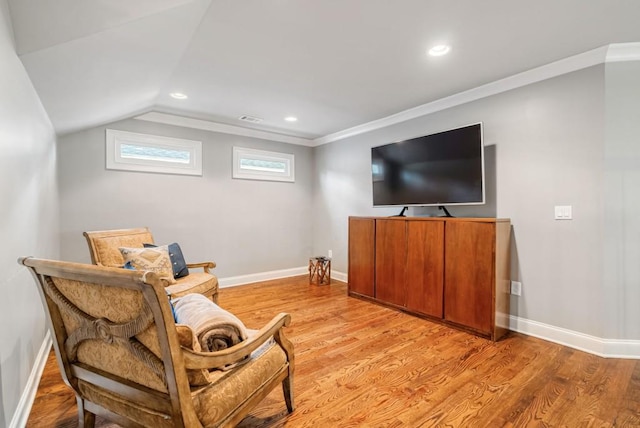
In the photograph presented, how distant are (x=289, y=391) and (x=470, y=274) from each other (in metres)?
1.97

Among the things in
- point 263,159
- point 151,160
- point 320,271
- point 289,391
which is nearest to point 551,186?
point 289,391

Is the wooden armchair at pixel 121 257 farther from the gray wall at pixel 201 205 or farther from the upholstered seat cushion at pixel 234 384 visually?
the upholstered seat cushion at pixel 234 384

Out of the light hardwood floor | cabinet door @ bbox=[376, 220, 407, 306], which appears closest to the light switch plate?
the light hardwood floor

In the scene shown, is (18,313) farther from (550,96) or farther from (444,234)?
(550,96)

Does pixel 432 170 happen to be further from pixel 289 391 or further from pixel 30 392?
pixel 30 392

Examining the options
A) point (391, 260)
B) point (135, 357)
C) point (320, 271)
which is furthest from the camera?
point (320, 271)

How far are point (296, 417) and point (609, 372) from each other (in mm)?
2244

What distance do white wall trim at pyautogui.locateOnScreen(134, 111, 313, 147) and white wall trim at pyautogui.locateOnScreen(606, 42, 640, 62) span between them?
3905 mm

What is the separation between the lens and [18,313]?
1627 mm

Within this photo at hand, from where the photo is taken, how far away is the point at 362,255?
393 centimetres

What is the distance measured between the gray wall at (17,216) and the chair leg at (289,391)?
4.08ft

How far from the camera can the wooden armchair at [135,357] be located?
3.31 feet

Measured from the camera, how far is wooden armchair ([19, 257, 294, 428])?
101 centimetres

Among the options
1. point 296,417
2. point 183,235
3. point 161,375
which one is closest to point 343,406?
point 296,417
